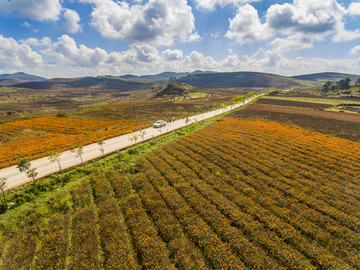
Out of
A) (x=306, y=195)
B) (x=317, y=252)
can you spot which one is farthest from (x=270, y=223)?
(x=306, y=195)

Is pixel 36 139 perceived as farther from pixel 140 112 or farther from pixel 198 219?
pixel 140 112

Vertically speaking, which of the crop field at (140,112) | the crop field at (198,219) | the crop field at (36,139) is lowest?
the crop field at (198,219)

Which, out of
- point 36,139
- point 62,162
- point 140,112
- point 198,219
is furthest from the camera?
point 140,112

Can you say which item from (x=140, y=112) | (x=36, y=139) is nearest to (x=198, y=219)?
(x=36, y=139)

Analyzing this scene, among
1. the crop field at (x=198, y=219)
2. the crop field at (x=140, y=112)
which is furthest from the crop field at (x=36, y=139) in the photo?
the crop field at (x=140, y=112)

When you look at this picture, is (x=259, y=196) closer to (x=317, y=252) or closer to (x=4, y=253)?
(x=317, y=252)

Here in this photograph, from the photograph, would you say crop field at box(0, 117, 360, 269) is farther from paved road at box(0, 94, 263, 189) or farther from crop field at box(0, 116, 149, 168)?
crop field at box(0, 116, 149, 168)

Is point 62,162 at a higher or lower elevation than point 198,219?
higher

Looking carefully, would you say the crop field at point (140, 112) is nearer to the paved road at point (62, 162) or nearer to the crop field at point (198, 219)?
the paved road at point (62, 162)
